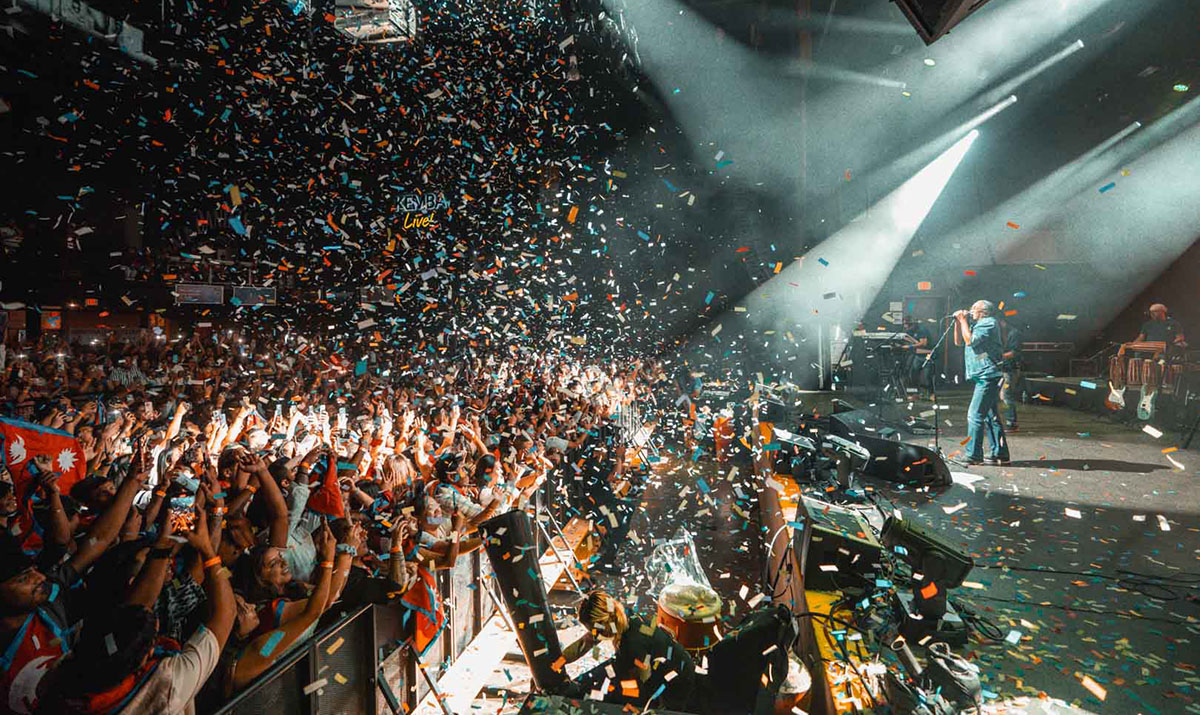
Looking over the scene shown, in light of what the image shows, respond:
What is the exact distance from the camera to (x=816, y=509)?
10.6 ft

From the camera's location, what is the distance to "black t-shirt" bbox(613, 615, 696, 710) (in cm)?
237

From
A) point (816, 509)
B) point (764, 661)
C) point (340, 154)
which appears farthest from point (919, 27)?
point (340, 154)

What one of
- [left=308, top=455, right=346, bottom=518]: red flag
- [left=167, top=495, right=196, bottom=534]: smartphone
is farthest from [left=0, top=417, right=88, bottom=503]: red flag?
[left=308, top=455, right=346, bottom=518]: red flag

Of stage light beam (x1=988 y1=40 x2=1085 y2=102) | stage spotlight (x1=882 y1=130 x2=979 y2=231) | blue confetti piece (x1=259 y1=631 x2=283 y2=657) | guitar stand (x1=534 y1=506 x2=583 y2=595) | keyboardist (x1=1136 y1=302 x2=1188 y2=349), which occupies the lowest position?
guitar stand (x1=534 y1=506 x2=583 y2=595)

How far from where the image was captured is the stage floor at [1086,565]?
1.94 meters

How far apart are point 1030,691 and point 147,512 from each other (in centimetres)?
404

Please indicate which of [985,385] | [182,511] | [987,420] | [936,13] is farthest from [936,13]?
[182,511]

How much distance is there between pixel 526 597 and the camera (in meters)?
2.97

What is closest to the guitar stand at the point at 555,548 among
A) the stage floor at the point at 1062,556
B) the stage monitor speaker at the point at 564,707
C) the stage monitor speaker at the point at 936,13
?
the stage floor at the point at 1062,556

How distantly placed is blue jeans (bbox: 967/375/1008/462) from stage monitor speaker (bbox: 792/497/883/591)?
2.70 meters

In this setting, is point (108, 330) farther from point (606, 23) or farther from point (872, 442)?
point (872, 442)

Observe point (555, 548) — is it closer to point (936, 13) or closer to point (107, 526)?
point (107, 526)

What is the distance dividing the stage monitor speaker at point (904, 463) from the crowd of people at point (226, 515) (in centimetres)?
242

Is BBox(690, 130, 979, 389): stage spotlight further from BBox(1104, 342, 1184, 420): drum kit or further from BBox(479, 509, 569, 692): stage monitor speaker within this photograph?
BBox(479, 509, 569, 692): stage monitor speaker
